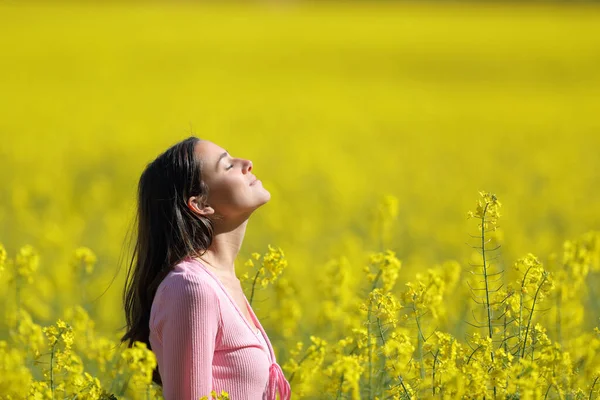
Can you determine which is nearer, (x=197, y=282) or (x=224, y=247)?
(x=197, y=282)

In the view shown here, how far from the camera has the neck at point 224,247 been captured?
257cm

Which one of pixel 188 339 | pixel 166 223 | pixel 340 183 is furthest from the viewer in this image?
pixel 340 183

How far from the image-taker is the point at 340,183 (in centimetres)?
883

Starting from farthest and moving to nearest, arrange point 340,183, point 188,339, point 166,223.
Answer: point 340,183 → point 166,223 → point 188,339

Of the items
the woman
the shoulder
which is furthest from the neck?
the shoulder

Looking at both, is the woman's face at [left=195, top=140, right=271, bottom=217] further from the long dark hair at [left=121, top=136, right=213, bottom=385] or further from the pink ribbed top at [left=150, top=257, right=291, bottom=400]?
the pink ribbed top at [left=150, top=257, right=291, bottom=400]

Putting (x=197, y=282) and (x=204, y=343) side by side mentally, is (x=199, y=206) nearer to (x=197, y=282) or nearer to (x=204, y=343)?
(x=197, y=282)

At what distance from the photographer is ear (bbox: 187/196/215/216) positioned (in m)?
2.52

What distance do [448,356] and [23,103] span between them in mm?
12336

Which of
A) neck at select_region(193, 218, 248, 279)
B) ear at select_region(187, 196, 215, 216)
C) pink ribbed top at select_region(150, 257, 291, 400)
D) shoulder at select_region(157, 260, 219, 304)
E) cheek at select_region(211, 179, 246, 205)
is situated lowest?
pink ribbed top at select_region(150, 257, 291, 400)

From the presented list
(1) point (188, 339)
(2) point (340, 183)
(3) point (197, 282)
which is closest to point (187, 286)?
(3) point (197, 282)

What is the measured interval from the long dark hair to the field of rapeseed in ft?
0.67

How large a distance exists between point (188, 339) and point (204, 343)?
0.13 feet

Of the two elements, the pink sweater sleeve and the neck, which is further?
the neck
